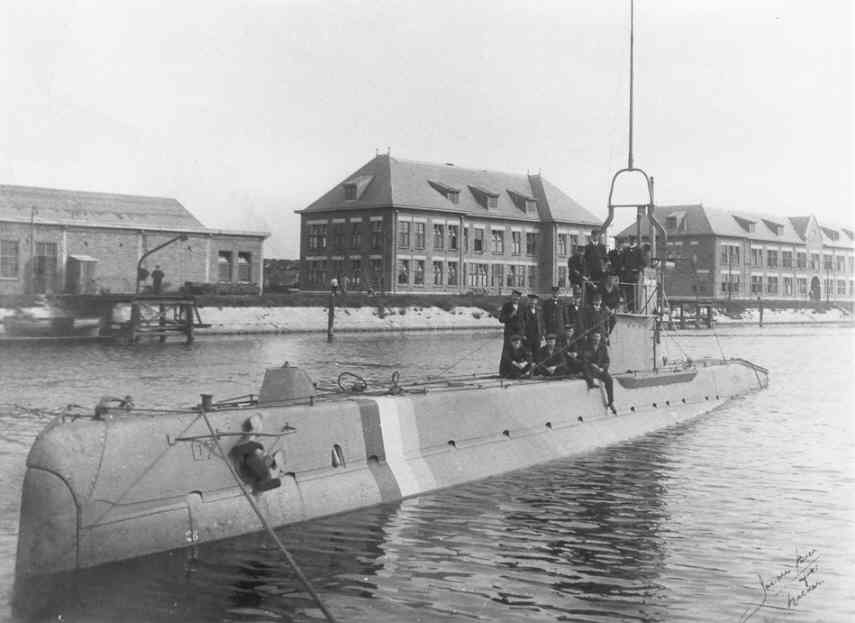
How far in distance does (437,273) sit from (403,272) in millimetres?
3132

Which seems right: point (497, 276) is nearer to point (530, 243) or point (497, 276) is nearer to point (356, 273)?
point (530, 243)

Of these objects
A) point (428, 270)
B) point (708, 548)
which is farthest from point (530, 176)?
point (708, 548)

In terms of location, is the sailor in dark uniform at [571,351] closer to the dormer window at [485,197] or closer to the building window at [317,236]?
the building window at [317,236]

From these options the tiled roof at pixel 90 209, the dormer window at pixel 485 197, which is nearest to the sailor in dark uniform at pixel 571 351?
the tiled roof at pixel 90 209

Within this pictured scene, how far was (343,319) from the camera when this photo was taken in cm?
6044

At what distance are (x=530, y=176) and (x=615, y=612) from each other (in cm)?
7726

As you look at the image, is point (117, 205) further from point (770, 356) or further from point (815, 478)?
point (815, 478)

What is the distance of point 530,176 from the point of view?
3354 inches

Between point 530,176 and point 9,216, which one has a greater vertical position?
point 530,176

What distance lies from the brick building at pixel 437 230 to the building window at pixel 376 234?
0.24ft

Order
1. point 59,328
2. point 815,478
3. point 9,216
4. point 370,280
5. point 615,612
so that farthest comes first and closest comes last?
point 370,280
point 9,216
point 59,328
point 815,478
point 615,612

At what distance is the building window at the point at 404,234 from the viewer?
72438mm

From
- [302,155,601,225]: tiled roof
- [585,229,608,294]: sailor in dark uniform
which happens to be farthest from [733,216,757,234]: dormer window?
[585,229,608,294]: sailor in dark uniform
